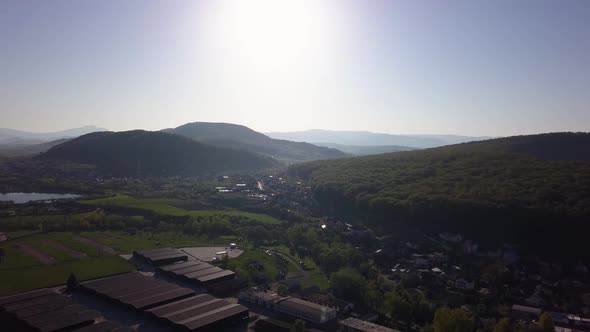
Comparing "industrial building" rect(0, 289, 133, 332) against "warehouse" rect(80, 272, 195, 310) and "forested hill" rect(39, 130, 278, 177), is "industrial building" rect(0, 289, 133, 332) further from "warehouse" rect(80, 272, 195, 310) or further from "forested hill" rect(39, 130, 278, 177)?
"forested hill" rect(39, 130, 278, 177)

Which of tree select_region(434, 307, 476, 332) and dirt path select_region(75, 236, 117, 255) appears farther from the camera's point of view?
dirt path select_region(75, 236, 117, 255)

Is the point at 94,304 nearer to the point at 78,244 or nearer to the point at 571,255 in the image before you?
the point at 78,244

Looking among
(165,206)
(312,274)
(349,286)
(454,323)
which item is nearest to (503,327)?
(454,323)

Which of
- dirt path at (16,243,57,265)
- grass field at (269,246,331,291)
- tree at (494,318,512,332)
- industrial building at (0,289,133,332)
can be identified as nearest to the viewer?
tree at (494,318,512,332)

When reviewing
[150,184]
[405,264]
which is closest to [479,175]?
[405,264]

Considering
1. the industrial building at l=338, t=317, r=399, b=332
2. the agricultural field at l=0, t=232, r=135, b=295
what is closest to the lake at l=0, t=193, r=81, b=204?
the agricultural field at l=0, t=232, r=135, b=295

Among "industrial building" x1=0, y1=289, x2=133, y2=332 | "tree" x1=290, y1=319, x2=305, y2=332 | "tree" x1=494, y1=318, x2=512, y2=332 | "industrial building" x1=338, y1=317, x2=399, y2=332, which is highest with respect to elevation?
"tree" x1=494, y1=318, x2=512, y2=332

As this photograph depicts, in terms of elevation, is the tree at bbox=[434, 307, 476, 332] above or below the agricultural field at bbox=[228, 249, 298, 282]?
above
